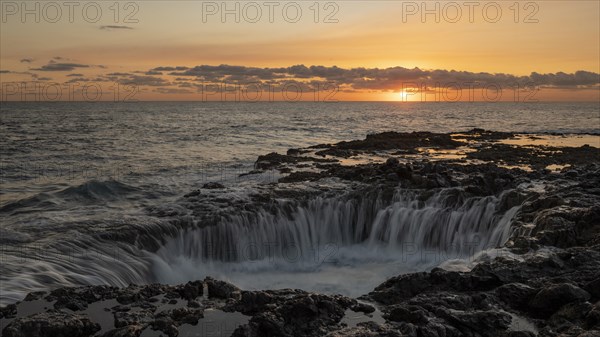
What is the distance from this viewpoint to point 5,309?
371 inches

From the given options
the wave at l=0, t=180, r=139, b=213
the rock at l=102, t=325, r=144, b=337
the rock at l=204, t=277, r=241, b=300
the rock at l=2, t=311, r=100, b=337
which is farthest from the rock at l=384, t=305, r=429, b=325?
the wave at l=0, t=180, r=139, b=213

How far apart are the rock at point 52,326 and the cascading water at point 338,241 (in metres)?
→ 6.11

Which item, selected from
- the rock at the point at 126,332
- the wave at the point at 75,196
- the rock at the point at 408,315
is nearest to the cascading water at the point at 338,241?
the rock at the point at 408,315

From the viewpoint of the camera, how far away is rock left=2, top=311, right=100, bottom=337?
→ 26.3 ft

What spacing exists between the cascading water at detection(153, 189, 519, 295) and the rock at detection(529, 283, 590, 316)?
19.0 feet

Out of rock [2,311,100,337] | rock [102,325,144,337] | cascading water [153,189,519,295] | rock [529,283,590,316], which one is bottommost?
cascading water [153,189,519,295]

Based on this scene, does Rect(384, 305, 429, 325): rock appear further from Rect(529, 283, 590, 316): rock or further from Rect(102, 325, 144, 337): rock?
Rect(102, 325, 144, 337): rock

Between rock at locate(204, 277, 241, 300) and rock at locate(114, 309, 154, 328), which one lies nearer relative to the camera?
rock at locate(114, 309, 154, 328)

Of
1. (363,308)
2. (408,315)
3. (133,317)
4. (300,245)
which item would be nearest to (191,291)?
(133,317)

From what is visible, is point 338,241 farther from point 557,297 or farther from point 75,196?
point 75,196

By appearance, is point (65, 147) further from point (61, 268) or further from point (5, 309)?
point (5, 309)

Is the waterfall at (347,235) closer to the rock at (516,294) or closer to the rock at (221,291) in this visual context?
the rock at (221,291)

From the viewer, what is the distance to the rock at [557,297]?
8.80 meters

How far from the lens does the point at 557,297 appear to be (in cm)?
886
